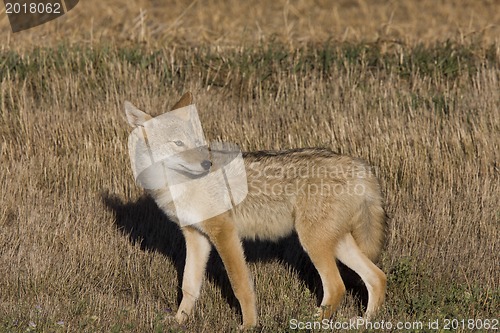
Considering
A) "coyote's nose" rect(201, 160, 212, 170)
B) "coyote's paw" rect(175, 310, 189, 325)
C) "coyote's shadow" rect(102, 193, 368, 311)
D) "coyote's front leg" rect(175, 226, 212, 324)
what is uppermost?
"coyote's nose" rect(201, 160, 212, 170)

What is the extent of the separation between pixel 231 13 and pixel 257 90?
15.5ft

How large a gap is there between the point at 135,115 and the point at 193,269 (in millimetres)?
1207

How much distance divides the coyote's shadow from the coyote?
1.68ft

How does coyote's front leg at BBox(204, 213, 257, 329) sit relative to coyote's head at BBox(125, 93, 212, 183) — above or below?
below

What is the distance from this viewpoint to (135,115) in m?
5.47

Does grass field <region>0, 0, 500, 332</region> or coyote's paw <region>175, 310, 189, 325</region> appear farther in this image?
grass field <region>0, 0, 500, 332</region>

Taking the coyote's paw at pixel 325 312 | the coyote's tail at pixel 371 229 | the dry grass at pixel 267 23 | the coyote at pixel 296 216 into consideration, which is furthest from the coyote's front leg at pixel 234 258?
the dry grass at pixel 267 23

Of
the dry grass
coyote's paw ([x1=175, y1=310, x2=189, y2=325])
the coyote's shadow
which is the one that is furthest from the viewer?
the dry grass

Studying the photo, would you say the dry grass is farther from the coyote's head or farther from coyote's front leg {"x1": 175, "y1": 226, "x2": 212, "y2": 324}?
coyote's front leg {"x1": 175, "y1": 226, "x2": 212, "y2": 324}

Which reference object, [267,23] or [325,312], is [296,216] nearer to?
[325,312]

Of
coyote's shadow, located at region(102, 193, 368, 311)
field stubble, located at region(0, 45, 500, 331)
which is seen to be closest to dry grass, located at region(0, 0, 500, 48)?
field stubble, located at region(0, 45, 500, 331)

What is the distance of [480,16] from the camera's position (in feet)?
45.3

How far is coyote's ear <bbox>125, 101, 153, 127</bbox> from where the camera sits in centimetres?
541

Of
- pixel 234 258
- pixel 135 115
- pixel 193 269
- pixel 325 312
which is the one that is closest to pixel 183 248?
pixel 193 269
